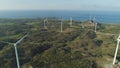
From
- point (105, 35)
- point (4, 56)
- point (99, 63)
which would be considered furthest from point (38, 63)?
point (105, 35)

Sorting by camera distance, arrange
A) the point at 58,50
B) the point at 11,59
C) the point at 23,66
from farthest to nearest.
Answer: the point at 58,50 < the point at 11,59 < the point at 23,66

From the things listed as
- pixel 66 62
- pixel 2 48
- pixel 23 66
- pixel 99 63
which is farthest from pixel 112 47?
Result: pixel 2 48

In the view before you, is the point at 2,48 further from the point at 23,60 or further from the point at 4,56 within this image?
the point at 23,60

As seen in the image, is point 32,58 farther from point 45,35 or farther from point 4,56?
point 45,35

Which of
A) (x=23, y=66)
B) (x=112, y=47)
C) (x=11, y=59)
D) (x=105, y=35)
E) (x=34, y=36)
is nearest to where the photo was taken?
(x=23, y=66)

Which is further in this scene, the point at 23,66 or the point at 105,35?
the point at 105,35

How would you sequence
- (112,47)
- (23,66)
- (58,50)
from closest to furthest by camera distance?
(23,66) → (58,50) → (112,47)

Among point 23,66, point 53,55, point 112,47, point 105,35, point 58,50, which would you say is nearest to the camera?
point 23,66

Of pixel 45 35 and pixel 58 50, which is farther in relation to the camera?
pixel 45 35
